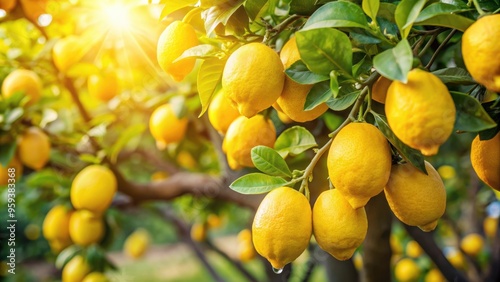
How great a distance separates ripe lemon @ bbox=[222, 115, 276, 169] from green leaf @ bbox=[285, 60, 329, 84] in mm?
196

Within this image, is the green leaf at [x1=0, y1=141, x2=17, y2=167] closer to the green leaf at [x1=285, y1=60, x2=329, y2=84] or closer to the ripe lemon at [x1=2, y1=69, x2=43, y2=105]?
the ripe lemon at [x1=2, y1=69, x2=43, y2=105]

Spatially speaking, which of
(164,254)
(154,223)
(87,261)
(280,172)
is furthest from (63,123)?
(164,254)

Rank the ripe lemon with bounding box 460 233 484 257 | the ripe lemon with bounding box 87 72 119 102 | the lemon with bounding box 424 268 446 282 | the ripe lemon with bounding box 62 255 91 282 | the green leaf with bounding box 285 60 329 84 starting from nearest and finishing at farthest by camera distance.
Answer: the green leaf with bounding box 285 60 329 84
the ripe lemon with bounding box 87 72 119 102
the ripe lemon with bounding box 62 255 91 282
the lemon with bounding box 424 268 446 282
the ripe lemon with bounding box 460 233 484 257

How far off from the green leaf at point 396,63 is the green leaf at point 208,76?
0.24 meters

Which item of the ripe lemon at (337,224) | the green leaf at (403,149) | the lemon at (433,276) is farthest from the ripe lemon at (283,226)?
the lemon at (433,276)

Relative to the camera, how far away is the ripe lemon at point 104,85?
54.5 inches

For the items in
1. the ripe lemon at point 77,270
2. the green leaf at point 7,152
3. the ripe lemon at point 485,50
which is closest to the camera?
the ripe lemon at point 485,50

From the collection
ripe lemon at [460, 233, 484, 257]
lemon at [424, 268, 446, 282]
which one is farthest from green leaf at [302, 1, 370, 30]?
ripe lemon at [460, 233, 484, 257]

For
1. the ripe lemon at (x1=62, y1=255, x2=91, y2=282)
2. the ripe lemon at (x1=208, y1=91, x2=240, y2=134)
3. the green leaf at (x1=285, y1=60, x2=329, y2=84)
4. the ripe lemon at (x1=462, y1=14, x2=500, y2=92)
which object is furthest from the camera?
the ripe lemon at (x1=62, y1=255, x2=91, y2=282)

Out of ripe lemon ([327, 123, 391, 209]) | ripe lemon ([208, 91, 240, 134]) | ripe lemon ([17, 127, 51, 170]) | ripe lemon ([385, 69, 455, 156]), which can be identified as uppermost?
ripe lemon ([385, 69, 455, 156])

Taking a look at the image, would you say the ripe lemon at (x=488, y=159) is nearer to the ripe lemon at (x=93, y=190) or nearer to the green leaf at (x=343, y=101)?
the green leaf at (x=343, y=101)

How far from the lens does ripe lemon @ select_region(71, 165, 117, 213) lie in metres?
1.20

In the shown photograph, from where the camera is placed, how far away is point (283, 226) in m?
0.55

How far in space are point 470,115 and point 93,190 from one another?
3.18ft
